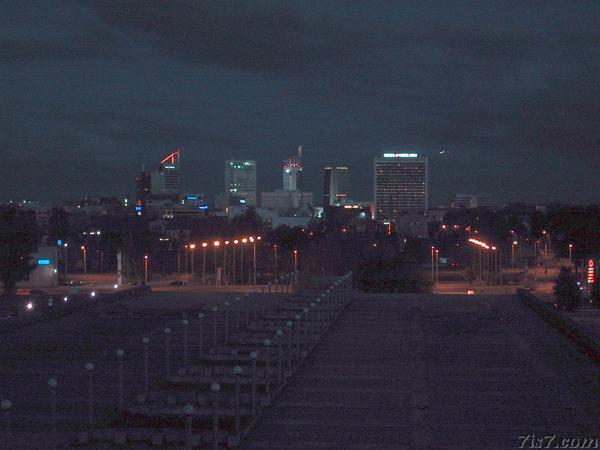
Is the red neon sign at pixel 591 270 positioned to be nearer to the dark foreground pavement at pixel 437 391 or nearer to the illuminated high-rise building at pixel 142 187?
the dark foreground pavement at pixel 437 391

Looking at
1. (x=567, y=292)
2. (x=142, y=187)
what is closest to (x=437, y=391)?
(x=567, y=292)

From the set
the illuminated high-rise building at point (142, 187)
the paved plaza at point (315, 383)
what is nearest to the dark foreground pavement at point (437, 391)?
the paved plaza at point (315, 383)

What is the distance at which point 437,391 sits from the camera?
10297mm

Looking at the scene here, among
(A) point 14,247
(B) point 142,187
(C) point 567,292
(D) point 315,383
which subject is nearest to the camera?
(D) point 315,383

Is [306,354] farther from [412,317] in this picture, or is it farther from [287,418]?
[412,317]

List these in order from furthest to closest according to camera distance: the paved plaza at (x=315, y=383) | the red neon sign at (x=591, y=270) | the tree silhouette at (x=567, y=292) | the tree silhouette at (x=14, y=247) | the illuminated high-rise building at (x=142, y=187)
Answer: the illuminated high-rise building at (x=142, y=187), the red neon sign at (x=591, y=270), the tree silhouette at (x=14, y=247), the tree silhouette at (x=567, y=292), the paved plaza at (x=315, y=383)

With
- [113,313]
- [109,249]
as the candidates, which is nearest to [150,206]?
[109,249]

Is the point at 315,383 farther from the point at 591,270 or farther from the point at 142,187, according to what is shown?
the point at 142,187

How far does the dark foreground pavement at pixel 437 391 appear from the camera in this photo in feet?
26.8

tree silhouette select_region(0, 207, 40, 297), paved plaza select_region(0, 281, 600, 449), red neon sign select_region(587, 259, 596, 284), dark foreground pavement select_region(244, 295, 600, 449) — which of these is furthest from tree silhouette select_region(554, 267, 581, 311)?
tree silhouette select_region(0, 207, 40, 297)

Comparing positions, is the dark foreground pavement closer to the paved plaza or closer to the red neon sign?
the paved plaza

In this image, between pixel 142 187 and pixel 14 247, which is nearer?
pixel 14 247

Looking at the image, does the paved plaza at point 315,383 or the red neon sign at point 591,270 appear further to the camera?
the red neon sign at point 591,270

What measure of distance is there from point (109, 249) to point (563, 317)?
4576cm
